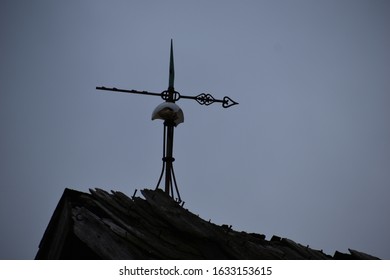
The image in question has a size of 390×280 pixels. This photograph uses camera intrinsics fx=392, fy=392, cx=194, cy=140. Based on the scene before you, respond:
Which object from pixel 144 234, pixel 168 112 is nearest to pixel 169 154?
pixel 168 112

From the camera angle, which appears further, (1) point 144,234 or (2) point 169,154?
(2) point 169,154

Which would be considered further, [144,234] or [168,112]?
[168,112]

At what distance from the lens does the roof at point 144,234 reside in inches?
169

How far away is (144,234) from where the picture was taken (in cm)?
455

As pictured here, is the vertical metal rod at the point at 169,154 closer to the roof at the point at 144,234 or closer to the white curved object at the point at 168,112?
the white curved object at the point at 168,112

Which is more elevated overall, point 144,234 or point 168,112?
point 168,112

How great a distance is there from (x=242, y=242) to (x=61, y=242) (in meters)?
2.31

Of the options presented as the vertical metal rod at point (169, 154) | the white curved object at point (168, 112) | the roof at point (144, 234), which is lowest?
the roof at point (144, 234)

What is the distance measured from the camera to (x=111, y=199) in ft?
17.8

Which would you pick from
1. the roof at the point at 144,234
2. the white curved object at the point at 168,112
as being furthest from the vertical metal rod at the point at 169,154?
the roof at the point at 144,234

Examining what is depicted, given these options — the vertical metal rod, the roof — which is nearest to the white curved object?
the vertical metal rod

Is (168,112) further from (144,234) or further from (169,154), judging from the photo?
(144,234)
